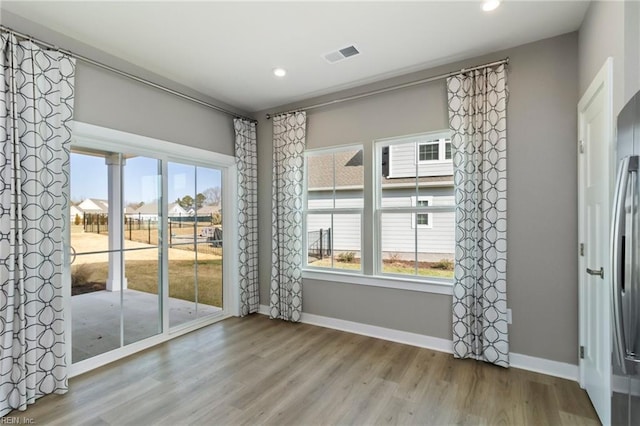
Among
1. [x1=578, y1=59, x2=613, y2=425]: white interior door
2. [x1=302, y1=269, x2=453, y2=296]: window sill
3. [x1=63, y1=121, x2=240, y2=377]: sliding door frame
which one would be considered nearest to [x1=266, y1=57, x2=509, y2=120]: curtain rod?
[x1=578, y1=59, x2=613, y2=425]: white interior door

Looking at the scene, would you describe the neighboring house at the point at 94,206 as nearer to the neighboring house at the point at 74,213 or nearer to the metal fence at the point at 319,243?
the neighboring house at the point at 74,213

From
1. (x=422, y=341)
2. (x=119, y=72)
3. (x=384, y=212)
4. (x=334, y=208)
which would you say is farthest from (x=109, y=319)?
(x=422, y=341)

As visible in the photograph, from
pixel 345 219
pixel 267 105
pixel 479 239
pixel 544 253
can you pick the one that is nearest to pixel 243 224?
pixel 345 219

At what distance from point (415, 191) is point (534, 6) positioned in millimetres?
1783

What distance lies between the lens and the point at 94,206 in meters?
2.82

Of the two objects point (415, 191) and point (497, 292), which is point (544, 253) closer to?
point (497, 292)

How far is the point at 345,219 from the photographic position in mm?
3762

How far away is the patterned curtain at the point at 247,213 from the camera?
13.5 ft

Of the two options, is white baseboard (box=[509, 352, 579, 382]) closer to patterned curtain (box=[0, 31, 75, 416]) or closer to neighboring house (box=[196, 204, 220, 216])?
neighboring house (box=[196, 204, 220, 216])

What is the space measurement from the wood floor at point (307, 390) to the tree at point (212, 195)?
174cm

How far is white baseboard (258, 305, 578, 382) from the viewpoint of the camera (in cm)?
254

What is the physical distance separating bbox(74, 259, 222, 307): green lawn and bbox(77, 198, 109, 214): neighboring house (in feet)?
1.65

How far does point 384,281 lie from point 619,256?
7.48 feet

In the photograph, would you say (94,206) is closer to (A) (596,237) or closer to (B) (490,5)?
(B) (490,5)
